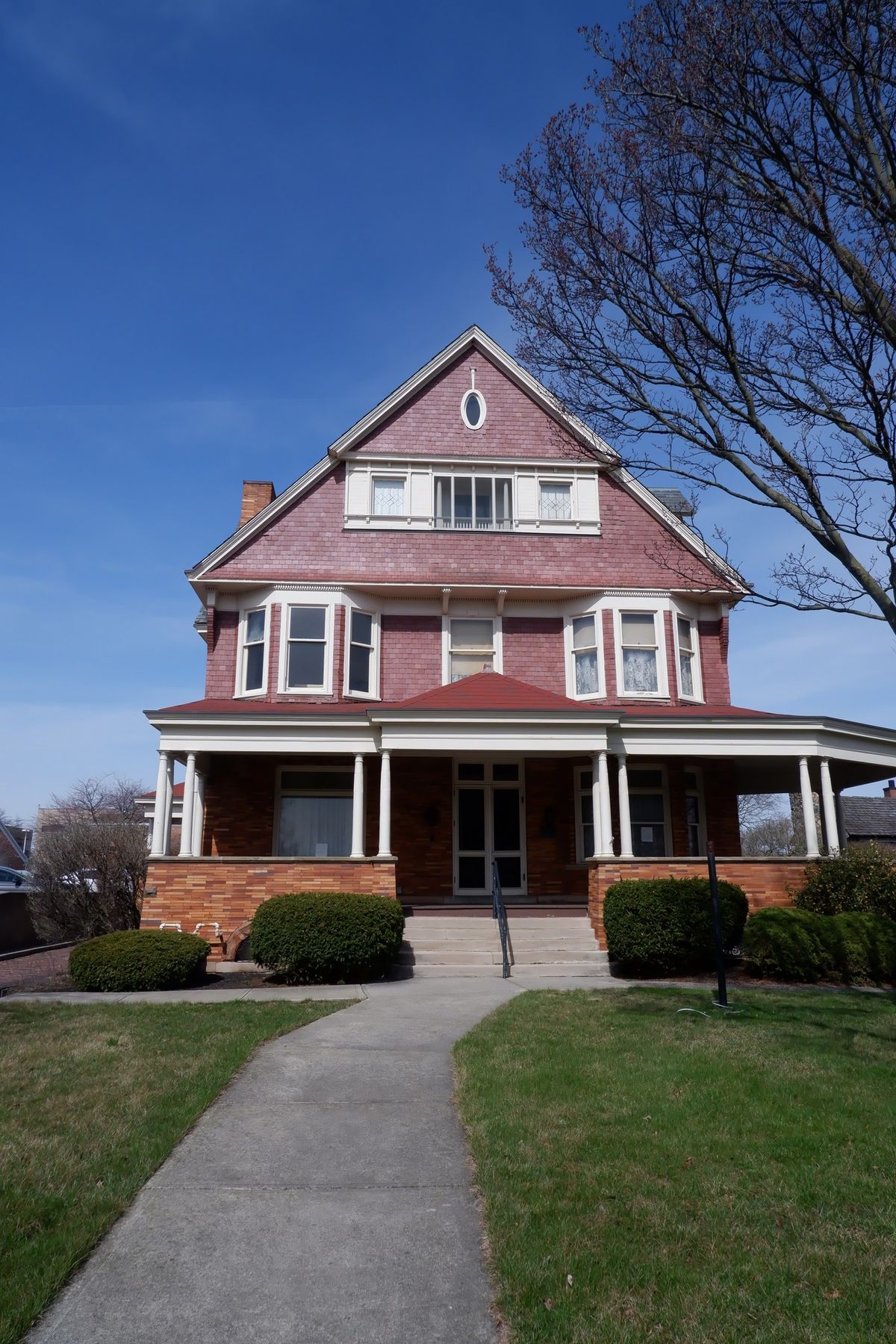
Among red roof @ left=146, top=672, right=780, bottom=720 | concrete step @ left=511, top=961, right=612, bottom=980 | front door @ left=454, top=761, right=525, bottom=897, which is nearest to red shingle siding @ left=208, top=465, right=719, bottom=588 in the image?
red roof @ left=146, top=672, right=780, bottom=720

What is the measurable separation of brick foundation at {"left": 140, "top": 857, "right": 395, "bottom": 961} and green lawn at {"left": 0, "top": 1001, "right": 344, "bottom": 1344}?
4.63 meters

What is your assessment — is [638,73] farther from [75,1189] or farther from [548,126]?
[75,1189]

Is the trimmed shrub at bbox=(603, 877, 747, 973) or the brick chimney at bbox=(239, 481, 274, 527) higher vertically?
the brick chimney at bbox=(239, 481, 274, 527)

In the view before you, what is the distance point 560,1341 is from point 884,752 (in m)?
17.4

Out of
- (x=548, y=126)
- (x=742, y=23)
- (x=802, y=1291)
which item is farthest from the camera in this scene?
(x=548, y=126)

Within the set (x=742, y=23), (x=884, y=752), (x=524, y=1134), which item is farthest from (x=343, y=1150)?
(x=884, y=752)

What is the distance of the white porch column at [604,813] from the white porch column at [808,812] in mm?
3379

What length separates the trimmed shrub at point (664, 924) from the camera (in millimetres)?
14352

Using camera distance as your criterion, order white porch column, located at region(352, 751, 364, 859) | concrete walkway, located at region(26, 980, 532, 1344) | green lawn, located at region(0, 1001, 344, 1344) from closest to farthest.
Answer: concrete walkway, located at region(26, 980, 532, 1344), green lawn, located at region(0, 1001, 344, 1344), white porch column, located at region(352, 751, 364, 859)

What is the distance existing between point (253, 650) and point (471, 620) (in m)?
4.60

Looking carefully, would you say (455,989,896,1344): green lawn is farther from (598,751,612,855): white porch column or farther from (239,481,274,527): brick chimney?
(239,481,274,527): brick chimney

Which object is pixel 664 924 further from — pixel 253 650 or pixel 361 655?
pixel 253 650

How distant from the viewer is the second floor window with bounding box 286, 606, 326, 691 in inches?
782

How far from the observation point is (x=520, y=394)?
72.9ft
